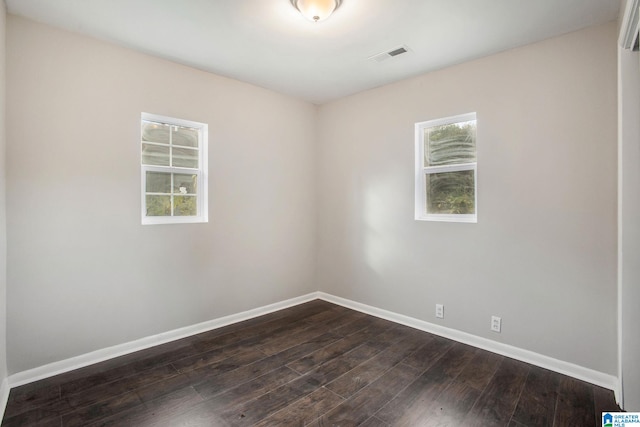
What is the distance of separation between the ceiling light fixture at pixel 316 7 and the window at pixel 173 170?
65.5 inches

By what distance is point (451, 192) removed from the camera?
10.7 ft

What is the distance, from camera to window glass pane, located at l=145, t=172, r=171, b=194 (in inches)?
120

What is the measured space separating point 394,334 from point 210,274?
6.62 ft

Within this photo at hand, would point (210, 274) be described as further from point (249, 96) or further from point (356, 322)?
point (249, 96)

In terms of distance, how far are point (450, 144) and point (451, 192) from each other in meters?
0.49

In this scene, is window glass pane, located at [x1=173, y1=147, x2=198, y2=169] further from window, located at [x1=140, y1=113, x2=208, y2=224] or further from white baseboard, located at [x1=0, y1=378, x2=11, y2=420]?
white baseboard, located at [x1=0, y1=378, x2=11, y2=420]

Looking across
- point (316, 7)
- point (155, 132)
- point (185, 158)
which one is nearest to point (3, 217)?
point (155, 132)

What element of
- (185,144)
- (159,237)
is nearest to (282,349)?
(159,237)

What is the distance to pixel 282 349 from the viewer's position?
295 cm

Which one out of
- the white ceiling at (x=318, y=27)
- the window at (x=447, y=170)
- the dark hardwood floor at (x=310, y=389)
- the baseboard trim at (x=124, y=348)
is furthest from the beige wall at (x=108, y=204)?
the window at (x=447, y=170)

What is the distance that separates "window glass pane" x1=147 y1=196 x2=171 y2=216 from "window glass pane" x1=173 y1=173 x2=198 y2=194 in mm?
130

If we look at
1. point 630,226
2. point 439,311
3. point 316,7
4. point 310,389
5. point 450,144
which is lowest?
point 310,389

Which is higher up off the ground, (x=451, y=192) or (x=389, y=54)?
(x=389, y=54)

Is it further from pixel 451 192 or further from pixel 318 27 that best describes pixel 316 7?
pixel 451 192
